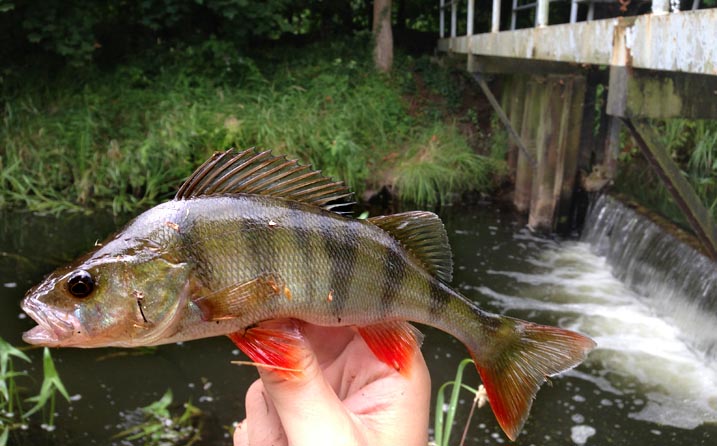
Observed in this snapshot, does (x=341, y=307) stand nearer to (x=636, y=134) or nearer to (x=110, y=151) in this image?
(x=636, y=134)

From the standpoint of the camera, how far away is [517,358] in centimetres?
166

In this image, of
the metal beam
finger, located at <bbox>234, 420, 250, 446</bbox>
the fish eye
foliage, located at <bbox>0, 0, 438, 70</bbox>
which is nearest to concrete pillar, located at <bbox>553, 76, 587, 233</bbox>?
the metal beam

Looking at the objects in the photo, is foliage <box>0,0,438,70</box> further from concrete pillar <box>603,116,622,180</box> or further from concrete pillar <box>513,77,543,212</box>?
concrete pillar <box>603,116,622,180</box>

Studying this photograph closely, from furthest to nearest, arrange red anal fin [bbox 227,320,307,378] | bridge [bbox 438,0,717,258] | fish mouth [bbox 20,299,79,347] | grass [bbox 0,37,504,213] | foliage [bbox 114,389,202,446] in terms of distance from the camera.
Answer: grass [bbox 0,37,504,213] < foliage [bbox 114,389,202,446] < bridge [bbox 438,0,717,258] < red anal fin [bbox 227,320,307,378] < fish mouth [bbox 20,299,79,347]

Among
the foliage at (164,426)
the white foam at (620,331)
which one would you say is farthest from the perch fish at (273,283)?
the white foam at (620,331)

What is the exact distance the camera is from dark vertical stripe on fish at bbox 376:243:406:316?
5.27 ft

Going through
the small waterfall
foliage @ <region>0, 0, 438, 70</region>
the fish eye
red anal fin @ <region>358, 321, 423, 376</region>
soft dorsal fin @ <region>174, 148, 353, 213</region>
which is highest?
foliage @ <region>0, 0, 438, 70</region>

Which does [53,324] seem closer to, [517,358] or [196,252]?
[196,252]

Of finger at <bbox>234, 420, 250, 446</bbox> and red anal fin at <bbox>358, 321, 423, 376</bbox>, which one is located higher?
red anal fin at <bbox>358, 321, 423, 376</bbox>

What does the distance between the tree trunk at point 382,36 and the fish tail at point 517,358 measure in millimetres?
12094

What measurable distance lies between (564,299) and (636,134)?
259cm

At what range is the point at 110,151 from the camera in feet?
32.8

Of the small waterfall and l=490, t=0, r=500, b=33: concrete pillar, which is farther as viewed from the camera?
l=490, t=0, r=500, b=33: concrete pillar

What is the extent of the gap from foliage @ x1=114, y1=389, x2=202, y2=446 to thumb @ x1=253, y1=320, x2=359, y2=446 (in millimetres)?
3744
